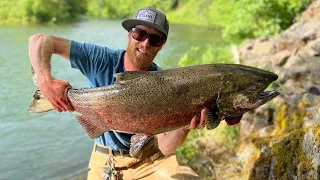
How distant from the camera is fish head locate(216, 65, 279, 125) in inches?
126

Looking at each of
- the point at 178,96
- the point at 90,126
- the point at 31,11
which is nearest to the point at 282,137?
the point at 178,96

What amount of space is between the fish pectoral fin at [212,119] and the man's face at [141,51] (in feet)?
3.94

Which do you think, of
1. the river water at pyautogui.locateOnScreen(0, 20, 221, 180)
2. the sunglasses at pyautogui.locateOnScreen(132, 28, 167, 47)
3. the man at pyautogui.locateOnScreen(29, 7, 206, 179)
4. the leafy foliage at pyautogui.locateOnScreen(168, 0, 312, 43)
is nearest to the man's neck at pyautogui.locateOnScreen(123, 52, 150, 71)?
the man at pyautogui.locateOnScreen(29, 7, 206, 179)

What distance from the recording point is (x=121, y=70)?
4.32m

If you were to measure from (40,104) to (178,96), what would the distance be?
1352 mm

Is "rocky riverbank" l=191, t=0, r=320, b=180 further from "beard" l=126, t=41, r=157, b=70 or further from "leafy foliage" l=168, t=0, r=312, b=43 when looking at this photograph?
"leafy foliage" l=168, t=0, r=312, b=43

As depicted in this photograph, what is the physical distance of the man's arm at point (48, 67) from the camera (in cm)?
341

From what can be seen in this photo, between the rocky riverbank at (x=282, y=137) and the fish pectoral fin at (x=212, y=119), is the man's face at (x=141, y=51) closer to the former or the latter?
the fish pectoral fin at (x=212, y=119)

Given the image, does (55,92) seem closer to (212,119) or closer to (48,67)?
(48,67)

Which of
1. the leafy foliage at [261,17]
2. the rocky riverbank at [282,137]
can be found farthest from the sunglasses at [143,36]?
the leafy foliage at [261,17]

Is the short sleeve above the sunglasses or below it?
below

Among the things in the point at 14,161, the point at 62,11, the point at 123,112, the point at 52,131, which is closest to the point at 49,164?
the point at 14,161

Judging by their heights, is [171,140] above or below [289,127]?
below

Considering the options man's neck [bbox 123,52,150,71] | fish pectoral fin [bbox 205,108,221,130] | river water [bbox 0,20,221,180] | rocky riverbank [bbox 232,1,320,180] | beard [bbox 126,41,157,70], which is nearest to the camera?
fish pectoral fin [bbox 205,108,221,130]
